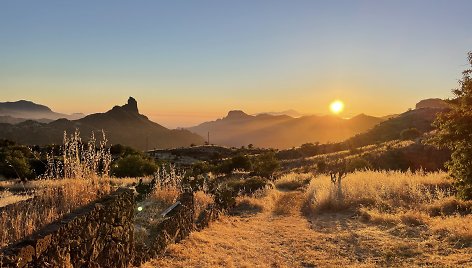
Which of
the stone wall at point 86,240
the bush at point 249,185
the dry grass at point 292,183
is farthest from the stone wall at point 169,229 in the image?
the dry grass at point 292,183

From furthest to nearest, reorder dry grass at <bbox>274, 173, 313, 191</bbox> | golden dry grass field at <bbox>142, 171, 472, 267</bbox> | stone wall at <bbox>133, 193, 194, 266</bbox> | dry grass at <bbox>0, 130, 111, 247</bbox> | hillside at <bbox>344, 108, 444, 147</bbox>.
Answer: hillside at <bbox>344, 108, 444, 147</bbox> → dry grass at <bbox>274, 173, 313, 191</bbox> → golden dry grass field at <bbox>142, 171, 472, 267</bbox> → stone wall at <bbox>133, 193, 194, 266</bbox> → dry grass at <bbox>0, 130, 111, 247</bbox>

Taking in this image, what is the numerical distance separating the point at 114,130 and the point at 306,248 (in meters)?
157

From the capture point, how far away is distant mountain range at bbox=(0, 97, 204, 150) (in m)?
116

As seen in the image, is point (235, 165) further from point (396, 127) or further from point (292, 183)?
point (396, 127)

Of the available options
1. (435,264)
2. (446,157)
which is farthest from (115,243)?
(446,157)

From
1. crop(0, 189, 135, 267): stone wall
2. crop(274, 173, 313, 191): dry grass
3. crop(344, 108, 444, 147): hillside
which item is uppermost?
crop(344, 108, 444, 147): hillside

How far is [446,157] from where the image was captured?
43.7 metres

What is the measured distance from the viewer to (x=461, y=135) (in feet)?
42.7

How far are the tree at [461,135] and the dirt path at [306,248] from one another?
113 inches

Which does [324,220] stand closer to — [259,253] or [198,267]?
[259,253]

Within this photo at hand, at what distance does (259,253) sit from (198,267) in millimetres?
2264

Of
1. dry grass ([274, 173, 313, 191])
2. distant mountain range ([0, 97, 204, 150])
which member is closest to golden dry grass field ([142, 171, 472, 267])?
dry grass ([274, 173, 313, 191])

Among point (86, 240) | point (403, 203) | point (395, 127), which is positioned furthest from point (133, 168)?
point (395, 127)

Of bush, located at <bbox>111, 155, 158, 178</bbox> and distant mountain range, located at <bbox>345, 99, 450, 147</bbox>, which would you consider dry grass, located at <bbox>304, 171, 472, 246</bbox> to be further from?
distant mountain range, located at <bbox>345, 99, 450, 147</bbox>
